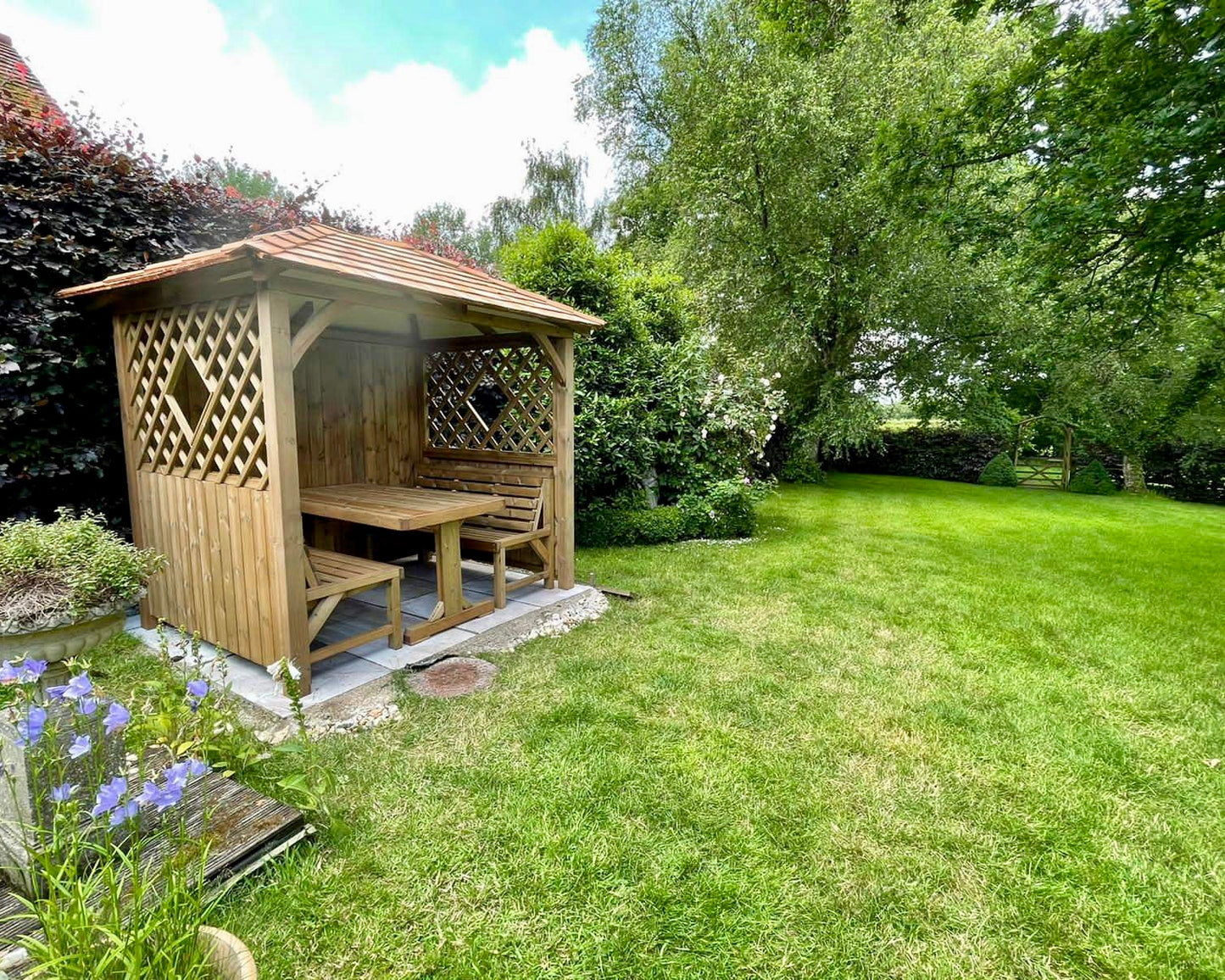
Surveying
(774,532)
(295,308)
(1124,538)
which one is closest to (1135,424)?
(1124,538)

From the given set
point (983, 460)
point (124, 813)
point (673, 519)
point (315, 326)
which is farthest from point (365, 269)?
point (983, 460)

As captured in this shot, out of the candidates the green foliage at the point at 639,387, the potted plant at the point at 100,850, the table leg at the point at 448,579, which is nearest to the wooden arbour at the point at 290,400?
the table leg at the point at 448,579

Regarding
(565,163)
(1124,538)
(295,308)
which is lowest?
(1124,538)

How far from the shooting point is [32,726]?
4.93 ft

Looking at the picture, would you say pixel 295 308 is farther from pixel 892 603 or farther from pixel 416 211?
pixel 416 211

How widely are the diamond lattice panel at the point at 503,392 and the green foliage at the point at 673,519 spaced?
183 centimetres

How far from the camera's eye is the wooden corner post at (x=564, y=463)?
4797mm

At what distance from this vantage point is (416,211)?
23.1 metres

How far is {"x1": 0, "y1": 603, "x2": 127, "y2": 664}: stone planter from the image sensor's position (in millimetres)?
2037

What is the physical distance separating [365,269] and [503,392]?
8.24 ft

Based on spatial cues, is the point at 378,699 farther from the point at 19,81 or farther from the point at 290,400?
the point at 19,81

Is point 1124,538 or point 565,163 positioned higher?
point 565,163

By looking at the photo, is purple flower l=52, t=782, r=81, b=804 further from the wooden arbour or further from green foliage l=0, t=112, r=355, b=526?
green foliage l=0, t=112, r=355, b=526

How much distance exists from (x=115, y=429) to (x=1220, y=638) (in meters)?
8.28
